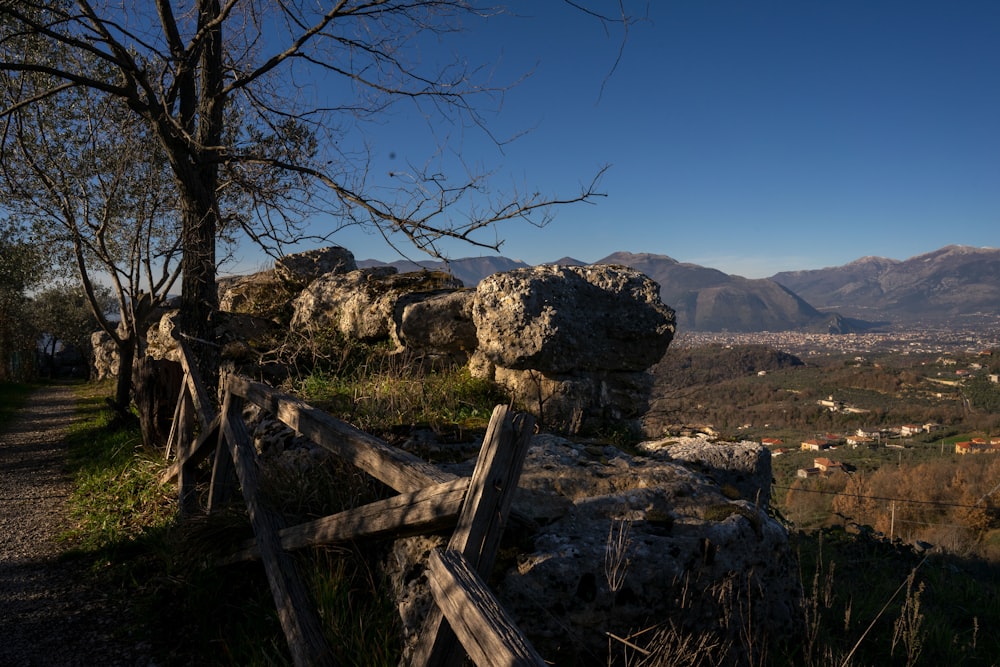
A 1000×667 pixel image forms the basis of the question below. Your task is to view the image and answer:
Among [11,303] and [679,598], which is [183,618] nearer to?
[679,598]

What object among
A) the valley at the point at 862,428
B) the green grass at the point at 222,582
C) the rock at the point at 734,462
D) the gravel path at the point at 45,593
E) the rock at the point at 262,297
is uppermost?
the rock at the point at 262,297

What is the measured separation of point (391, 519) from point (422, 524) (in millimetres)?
256

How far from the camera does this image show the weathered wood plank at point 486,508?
8.33 ft

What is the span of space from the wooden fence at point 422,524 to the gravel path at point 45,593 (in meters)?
1.07

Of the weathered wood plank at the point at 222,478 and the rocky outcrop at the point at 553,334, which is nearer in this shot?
the weathered wood plank at the point at 222,478

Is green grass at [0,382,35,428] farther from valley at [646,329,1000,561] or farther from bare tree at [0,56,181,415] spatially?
valley at [646,329,1000,561]

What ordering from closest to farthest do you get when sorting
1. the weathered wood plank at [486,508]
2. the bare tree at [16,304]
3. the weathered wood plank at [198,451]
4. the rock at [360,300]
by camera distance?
1. the weathered wood plank at [486,508]
2. the weathered wood plank at [198,451]
3. the rock at [360,300]
4. the bare tree at [16,304]

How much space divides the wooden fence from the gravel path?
107 cm

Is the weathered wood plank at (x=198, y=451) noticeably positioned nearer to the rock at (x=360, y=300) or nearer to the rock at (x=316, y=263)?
the rock at (x=360, y=300)

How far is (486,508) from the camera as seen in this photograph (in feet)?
8.40

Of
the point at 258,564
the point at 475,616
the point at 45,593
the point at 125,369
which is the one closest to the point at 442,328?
the point at 258,564

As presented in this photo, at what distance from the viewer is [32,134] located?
12.0 metres

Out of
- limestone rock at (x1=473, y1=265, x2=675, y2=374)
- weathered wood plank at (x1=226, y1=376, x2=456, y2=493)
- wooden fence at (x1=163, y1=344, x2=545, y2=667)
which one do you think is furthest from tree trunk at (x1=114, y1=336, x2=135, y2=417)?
weathered wood plank at (x1=226, y1=376, x2=456, y2=493)

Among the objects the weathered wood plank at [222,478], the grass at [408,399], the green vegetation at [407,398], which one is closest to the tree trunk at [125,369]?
the green vegetation at [407,398]
